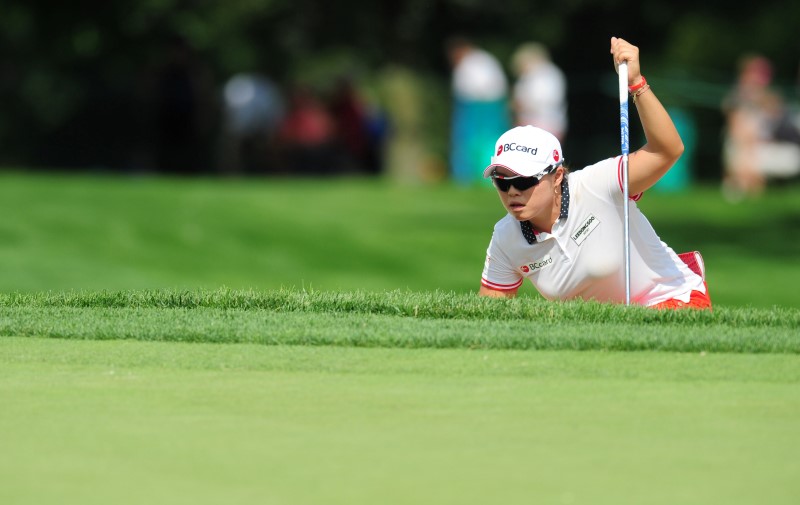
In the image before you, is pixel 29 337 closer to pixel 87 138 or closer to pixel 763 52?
pixel 87 138

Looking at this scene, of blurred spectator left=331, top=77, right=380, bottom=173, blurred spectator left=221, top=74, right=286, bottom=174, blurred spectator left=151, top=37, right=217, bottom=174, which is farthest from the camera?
blurred spectator left=221, top=74, right=286, bottom=174

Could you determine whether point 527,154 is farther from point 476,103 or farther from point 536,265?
point 476,103

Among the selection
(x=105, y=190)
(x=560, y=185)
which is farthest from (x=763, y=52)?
(x=560, y=185)

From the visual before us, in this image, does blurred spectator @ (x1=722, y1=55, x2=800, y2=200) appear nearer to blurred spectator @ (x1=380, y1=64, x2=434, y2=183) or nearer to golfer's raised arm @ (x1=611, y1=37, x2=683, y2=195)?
blurred spectator @ (x1=380, y1=64, x2=434, y2=183)

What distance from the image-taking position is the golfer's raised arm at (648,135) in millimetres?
7543

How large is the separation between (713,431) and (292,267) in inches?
562

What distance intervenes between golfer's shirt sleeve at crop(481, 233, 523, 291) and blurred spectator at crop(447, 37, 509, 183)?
52.6ft

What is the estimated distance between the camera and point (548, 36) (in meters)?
42.1

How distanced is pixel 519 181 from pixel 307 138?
64.7 feet

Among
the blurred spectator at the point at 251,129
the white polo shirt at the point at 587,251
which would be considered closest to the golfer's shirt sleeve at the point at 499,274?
the white polo shirt at the point at 587,251

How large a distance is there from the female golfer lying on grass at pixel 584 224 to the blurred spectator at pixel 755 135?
52.6ft

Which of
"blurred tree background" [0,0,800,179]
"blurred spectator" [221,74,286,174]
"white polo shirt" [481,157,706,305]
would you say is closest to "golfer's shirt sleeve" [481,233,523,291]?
"white polo shirt" [481,157,706,305]

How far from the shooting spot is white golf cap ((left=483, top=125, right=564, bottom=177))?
24.9 ft

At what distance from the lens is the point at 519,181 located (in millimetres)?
7617
